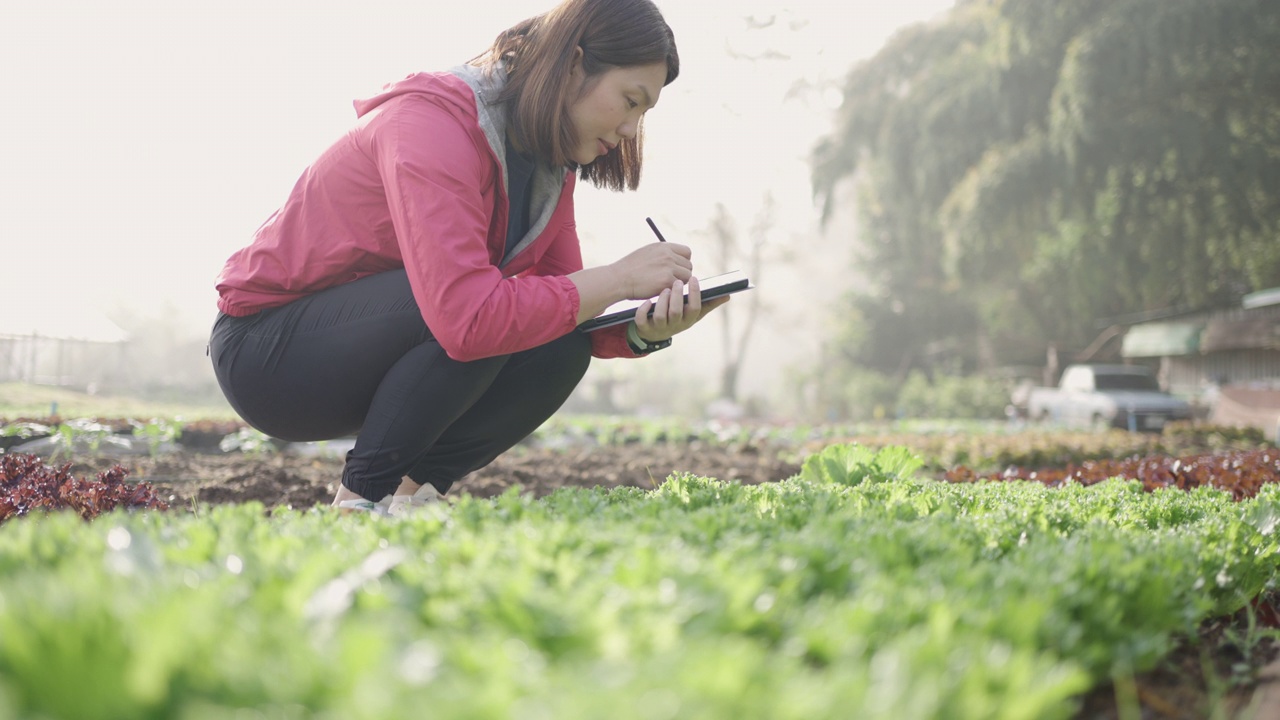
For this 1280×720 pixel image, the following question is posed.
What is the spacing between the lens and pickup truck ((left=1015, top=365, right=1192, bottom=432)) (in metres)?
15.4

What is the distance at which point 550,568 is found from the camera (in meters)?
1.31

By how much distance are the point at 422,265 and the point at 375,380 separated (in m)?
0.63

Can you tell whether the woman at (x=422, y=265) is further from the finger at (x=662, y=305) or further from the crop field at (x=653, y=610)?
the crop field at (x=653, y=610)

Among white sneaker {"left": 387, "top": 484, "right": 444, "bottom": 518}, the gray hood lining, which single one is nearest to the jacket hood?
the gray hood lining

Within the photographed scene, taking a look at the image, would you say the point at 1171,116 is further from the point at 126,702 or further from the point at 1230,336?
the point at 126,702

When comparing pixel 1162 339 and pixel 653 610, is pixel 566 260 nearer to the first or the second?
pixel 653 610

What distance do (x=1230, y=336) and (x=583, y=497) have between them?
2002cm

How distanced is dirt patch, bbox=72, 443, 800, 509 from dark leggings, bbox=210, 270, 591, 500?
0.52 metres

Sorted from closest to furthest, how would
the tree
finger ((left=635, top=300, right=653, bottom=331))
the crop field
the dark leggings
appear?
the crop field < the dark leggings < finger ((left=635, top=300, right=653, bottom=331)) < the tree

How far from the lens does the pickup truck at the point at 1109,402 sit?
15.4 metres

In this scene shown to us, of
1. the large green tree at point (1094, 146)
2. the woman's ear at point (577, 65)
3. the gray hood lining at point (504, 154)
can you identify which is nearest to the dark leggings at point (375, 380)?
the gray hood lining at point (504, 154)

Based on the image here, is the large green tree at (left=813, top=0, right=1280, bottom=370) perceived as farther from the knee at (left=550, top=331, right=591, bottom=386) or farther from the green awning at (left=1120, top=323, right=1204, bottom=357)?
the knee at (left=550, top=331, right=591, bottom=386)

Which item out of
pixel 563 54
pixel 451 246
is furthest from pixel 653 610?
pixel 563 54

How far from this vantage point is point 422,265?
2377 millimetres
